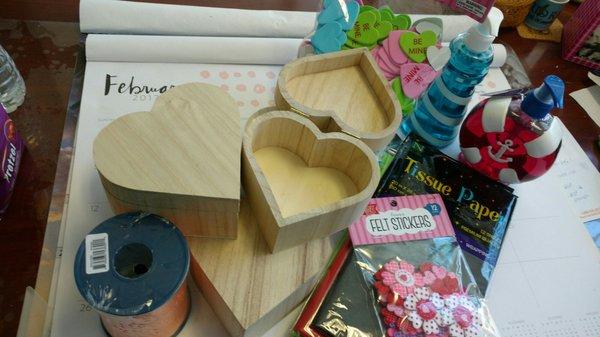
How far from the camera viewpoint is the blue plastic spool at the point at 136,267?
0.35 metres

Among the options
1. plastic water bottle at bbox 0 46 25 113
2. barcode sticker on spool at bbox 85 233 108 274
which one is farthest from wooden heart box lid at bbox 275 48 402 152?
plastic water bottle at bbox 0 46 25 113

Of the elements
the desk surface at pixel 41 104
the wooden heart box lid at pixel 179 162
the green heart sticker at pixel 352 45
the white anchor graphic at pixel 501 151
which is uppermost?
the green heart sticker at pixel 352 45

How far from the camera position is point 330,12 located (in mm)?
570

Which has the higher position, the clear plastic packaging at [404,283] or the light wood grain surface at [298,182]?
the light wood grain surface at [298,182]

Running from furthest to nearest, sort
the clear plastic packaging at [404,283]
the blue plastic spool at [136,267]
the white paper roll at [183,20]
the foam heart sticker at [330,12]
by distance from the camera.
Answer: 1. the white paper roll at [183,20]
2. the foam heart sticker at [330,12]
3. the clear plastic packaging at [404,283]
4. the blue plastic spool at [136,267]

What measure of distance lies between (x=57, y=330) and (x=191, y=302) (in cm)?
13

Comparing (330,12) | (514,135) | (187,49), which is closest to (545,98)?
(514,135)

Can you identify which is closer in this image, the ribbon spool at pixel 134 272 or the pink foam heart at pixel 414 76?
the ribbon spool at pixel 134 272

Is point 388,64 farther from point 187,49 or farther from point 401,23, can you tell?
point 187,49

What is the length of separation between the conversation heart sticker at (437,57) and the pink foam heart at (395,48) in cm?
3

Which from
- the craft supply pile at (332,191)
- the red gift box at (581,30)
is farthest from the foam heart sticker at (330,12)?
the red gift box at (581,30)

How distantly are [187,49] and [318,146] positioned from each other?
30 cm

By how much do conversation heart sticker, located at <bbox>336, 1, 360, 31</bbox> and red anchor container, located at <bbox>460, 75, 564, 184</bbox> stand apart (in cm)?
19

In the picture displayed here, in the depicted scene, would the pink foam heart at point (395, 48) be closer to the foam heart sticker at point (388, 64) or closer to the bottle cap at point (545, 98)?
the foam heart sticker at point (388, 64)
